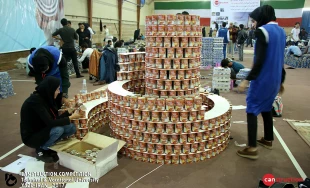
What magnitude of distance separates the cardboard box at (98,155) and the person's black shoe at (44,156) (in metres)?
0.17

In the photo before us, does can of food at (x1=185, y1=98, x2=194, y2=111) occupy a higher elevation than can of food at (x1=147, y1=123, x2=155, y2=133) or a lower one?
higher

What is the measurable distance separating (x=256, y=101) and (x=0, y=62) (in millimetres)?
9390

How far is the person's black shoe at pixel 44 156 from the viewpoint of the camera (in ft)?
11.3

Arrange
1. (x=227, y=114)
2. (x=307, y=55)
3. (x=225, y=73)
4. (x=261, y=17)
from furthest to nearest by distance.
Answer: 1. (x=307, y=55)
2. (x=225, y=73)
3. (x=227, y=114)
4. (x=261, y=17)

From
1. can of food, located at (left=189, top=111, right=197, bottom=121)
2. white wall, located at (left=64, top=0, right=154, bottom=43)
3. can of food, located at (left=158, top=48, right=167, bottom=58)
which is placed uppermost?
white wall, located at (left=64, top=0, right=154, bottom=43)

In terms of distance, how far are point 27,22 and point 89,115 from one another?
26.2 ft

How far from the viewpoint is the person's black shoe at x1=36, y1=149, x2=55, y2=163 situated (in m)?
3.44

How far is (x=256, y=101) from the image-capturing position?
3377 millimetres

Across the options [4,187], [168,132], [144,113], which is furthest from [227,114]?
[4,187]

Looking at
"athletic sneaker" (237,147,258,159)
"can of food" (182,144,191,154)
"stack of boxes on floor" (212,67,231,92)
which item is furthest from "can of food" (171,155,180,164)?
"stack of boxes on floor" (212,67,231,92)

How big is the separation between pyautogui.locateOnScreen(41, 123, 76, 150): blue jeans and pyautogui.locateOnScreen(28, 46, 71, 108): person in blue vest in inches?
20.2

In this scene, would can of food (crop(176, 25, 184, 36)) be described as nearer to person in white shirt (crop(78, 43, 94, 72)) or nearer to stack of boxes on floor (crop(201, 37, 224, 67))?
person in white shirt (crop(78, 43, 94, 72))

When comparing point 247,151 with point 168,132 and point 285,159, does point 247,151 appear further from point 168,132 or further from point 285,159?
point 168,132

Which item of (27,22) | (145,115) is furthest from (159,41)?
(27,22)
